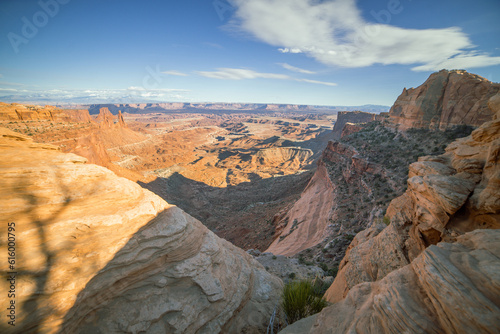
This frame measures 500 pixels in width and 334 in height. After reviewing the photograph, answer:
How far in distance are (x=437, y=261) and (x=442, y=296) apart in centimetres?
105

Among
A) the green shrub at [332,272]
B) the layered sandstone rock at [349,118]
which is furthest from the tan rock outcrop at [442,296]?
the layered sandstone rock at [349,118]

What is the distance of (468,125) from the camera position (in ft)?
72.5

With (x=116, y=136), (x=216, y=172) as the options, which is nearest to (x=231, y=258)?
(x=216, y=172)

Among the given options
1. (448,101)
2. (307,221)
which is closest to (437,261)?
(307,221)

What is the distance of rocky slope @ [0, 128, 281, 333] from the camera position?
18.4 ft

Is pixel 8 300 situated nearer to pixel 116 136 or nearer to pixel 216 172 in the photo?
pixel 216 172

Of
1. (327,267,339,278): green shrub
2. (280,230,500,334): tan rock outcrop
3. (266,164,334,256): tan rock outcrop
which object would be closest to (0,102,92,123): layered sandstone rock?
(266,164,334,256): tan rock outcrop

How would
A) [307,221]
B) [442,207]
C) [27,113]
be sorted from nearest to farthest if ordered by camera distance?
1. [442,207]
2. [307,221]
3. [27,113]

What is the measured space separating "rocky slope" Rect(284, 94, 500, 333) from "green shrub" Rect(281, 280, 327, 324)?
0.83 metres

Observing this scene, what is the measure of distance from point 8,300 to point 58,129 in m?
63.4

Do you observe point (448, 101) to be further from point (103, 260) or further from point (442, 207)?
point (103, 260)

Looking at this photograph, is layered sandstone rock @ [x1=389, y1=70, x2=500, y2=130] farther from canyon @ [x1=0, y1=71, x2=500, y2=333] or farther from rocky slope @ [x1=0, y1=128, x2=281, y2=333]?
rocky slope @ [x1=0, y1=128, x2=281, y2=333]

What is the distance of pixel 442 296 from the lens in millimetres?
4859

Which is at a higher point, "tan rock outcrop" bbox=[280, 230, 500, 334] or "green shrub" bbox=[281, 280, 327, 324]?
"tan rock outcrop" bbox=[280, 230, 500, 334]
